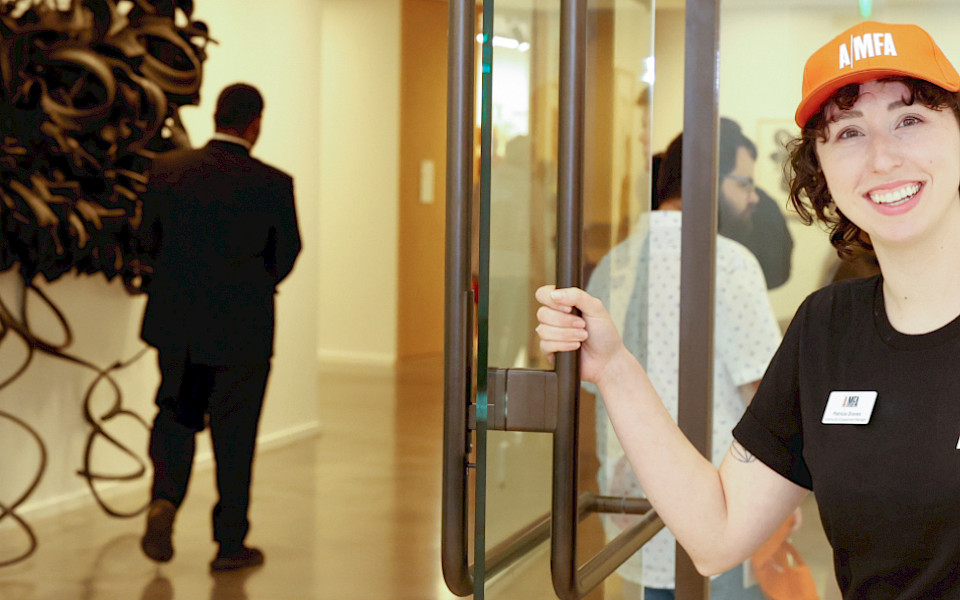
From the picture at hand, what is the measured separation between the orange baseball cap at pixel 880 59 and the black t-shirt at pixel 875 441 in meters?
0.22

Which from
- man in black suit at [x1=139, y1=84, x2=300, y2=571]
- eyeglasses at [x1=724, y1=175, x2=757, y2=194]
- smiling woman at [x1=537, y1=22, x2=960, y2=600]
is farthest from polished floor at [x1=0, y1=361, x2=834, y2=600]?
smiling woman at [x1=537, y1=22, x2=960, y2=600]

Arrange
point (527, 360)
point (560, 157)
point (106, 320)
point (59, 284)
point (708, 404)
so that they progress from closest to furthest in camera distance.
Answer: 1. point (560, 157)
2. point (527, 360)
3. point (708, 404)
4. point (59, 284)
5. point (106, 320)

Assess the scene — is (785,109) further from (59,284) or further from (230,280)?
(59,284)

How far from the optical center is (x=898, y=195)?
3.41 feet

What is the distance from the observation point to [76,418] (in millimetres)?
4949

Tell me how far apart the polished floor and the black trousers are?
267 mm

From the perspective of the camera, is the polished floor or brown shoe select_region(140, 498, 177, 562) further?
brown shoe select_region(140, 498, 177, 562)

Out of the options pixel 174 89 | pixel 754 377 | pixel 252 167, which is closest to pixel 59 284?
pixel 174 89

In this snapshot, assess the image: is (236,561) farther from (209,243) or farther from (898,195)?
(898,195)

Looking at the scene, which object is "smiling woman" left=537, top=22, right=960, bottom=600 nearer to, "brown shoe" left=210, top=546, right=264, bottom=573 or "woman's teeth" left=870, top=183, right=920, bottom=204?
"woman's teeth" left=870, top=183, right=920, bottom=204

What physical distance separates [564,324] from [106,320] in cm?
444

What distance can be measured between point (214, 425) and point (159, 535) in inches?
17.7

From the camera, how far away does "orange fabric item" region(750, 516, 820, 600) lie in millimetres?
1682

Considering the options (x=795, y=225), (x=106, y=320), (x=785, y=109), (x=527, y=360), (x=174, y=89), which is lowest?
(x=106, y=320)
